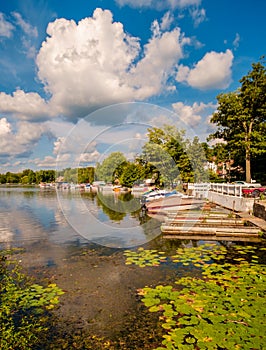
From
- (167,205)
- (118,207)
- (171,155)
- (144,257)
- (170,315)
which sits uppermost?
(171,155)

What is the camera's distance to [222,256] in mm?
10367

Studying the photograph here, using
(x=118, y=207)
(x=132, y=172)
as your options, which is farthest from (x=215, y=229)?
(x=132, y=172)

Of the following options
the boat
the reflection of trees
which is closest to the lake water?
the reflection of trees

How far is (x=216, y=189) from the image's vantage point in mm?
30156

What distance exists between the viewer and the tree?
32.2 m

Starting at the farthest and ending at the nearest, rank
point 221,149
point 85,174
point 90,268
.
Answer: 1. point 85,174
2. point 221,149
3. point 90,268

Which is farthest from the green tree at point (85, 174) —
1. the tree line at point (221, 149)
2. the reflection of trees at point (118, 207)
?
the reflection of trees at point (118, 207)

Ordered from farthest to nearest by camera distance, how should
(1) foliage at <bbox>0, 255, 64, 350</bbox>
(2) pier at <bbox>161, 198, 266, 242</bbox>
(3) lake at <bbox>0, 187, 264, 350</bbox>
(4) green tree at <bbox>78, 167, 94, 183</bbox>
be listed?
(4) green tree at <bbox>78, 167, 94, 183</bbox> → (2) pier at <bbox>161, 198, 266, 242</bbox> → (3) lake at <bbox>0, 187, 264, 350</bbox> → (1) foliage at <bbox>0, 255, 64, 350</bbox>

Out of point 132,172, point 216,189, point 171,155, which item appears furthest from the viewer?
point 132,172

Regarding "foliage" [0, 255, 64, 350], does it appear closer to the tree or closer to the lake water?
the lake water

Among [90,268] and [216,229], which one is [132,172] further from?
[90,268]

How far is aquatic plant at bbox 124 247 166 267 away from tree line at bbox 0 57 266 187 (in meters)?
13.5

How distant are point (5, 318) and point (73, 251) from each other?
19.5ft

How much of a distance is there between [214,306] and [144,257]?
4800 mm
